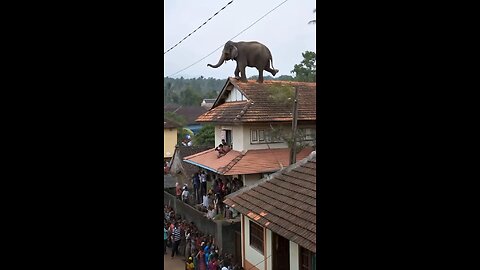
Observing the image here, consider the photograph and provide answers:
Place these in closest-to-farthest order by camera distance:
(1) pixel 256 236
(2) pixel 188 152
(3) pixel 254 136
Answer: (1) pixel 256 236
(3) pixel 254 136
(2) pixel 188 152

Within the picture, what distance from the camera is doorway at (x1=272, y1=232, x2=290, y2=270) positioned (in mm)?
5133

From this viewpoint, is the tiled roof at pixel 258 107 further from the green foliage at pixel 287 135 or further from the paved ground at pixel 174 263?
the paved ground at pixel 174 263

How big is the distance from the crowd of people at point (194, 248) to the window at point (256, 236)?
483 millimetres

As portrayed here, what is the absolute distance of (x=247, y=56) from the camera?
9469mm

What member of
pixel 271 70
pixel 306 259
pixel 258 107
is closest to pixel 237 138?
pixel 258 107

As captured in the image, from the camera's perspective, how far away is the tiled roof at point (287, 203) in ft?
14.4

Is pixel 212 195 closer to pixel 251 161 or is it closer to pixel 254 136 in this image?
pixel 251 161

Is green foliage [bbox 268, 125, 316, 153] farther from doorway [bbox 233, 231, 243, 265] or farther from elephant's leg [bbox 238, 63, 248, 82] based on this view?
doorway [bbox 233, 231, 243, 265]

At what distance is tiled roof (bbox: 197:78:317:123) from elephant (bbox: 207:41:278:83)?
0.28 metres

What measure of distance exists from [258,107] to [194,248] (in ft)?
9.27

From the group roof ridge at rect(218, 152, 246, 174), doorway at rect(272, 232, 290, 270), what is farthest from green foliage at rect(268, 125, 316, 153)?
doorway at rect(272, 232, 290, 270)

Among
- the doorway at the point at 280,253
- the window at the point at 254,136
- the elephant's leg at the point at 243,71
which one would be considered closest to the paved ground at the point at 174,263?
the doorway at the point at 280,253
